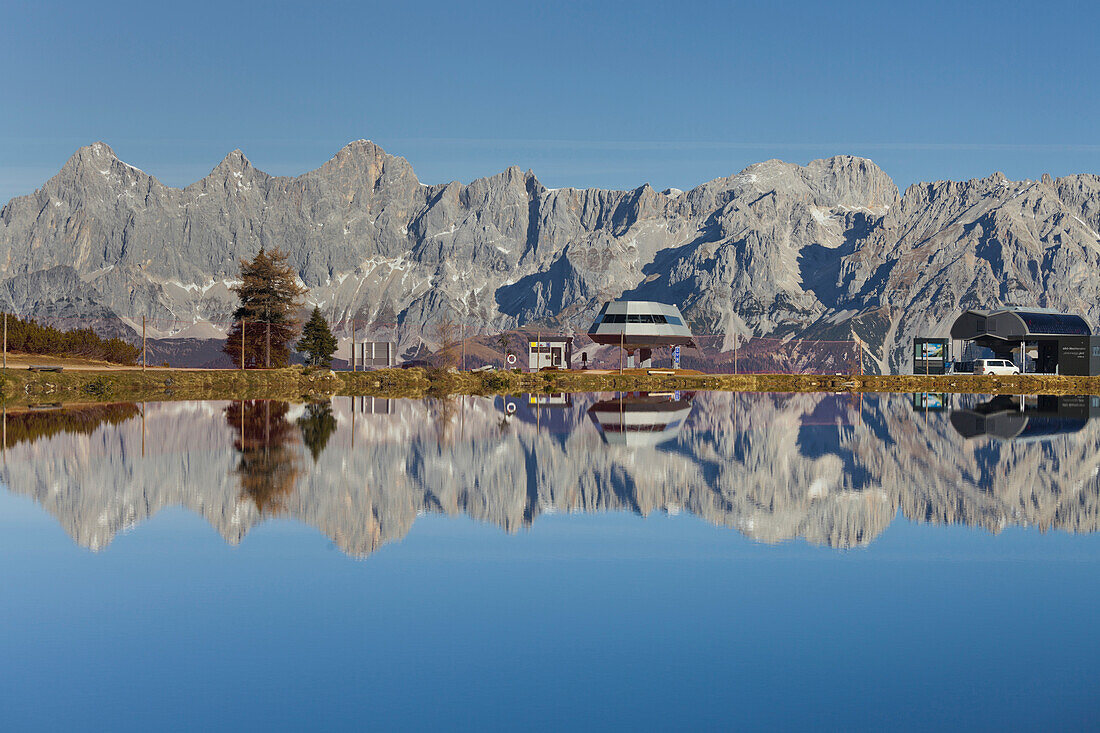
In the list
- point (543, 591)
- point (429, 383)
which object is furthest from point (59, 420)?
point (429, 383)

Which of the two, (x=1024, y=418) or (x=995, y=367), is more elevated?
(x=995, y=367)

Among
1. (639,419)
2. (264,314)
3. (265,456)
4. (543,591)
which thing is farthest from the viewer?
(264,314)

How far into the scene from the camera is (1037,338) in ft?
362

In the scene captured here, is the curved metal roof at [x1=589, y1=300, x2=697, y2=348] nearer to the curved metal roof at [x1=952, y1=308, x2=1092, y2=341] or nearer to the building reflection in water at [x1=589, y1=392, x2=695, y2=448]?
the curved metal roof at [x1=952, y1=308, x2=1092, y2=341]

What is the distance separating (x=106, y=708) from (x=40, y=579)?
5.94 metres

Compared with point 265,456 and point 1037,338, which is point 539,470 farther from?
point 1037,338

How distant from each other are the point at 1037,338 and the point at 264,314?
82644 mm

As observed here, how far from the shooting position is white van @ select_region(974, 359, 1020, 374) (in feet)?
346

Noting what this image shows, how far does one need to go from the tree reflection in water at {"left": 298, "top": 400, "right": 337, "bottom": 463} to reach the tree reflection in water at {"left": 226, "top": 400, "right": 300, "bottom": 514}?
576 mm

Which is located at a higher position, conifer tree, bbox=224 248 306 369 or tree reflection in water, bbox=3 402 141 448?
conifer tree, bbox=224 248 306 369

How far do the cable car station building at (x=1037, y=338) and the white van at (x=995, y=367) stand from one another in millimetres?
3156

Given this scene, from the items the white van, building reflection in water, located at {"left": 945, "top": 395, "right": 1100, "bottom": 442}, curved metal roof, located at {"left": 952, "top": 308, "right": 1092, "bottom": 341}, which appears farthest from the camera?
curved metal roof, located at {"left": 952, "top": 308, "right": 1092, "bottom": 341}

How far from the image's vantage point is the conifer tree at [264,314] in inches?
3969

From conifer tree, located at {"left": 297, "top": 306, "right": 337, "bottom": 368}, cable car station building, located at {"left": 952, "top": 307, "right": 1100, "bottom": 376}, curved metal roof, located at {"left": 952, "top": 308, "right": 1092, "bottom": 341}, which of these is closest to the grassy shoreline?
cable car station building, located at {"left": 952, "top": 307, "right": 1100, "bottom": 376}
